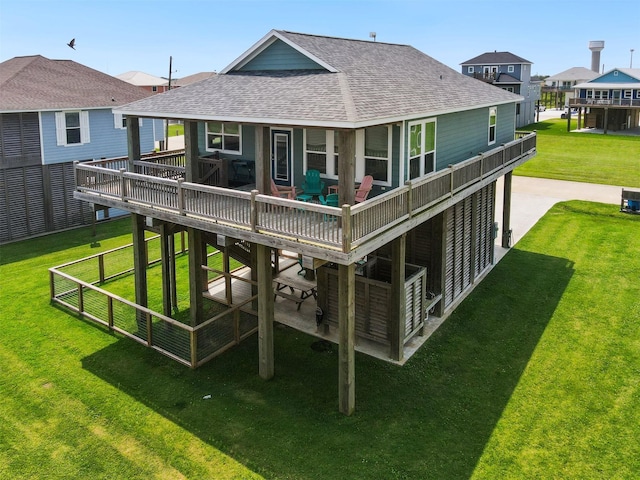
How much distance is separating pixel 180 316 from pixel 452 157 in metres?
8.93

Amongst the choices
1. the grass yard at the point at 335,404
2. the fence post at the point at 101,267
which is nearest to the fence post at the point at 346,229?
the grass yard at the point at 335,404

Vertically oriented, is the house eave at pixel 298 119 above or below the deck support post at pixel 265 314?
above

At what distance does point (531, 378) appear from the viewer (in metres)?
12.8

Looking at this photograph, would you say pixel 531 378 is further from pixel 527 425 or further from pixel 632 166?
pixel 632 166

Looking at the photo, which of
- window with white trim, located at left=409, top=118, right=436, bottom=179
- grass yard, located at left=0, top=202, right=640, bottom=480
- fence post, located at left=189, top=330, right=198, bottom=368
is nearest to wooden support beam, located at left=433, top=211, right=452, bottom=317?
grass yard, located at left=0, top=202, right=640, bottom=480

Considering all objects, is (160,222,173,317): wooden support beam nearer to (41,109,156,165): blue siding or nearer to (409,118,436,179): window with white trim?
(409,118,436,179): window with white trim

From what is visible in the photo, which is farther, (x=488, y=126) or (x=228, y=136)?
(x=488, y=126)

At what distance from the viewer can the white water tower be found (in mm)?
115744

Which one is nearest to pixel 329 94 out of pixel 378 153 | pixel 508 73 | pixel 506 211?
pixel 378 153

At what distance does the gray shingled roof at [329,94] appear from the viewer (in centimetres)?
1133

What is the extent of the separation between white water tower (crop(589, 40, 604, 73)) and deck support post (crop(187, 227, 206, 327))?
122 m

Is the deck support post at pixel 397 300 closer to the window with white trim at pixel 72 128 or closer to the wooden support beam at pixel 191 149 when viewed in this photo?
the wooden support beam at pixel 191 149

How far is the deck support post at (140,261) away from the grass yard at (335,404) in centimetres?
100

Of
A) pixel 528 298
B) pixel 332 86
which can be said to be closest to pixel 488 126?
pixel 528 298
